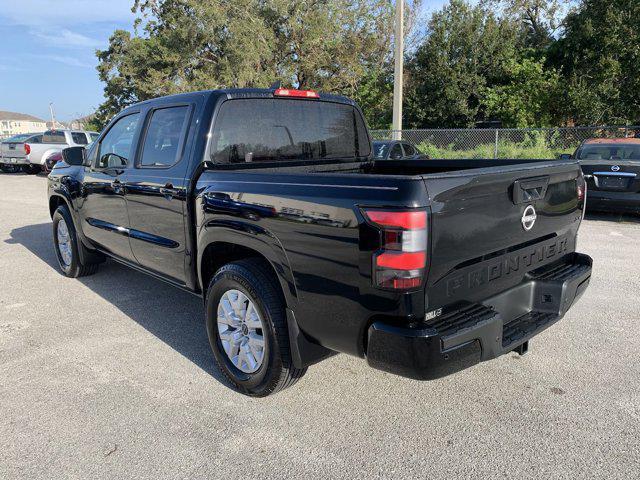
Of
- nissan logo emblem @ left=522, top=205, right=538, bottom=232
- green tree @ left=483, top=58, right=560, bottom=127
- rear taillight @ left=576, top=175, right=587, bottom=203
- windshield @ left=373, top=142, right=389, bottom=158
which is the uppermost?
green tree @ left=483, top=58, right=560, bottom=127

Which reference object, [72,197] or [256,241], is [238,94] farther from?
[72,197]

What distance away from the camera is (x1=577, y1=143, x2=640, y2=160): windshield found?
344 inches

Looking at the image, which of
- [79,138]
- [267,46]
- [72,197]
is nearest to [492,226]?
[72,197]

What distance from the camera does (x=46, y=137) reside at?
20.3 meters

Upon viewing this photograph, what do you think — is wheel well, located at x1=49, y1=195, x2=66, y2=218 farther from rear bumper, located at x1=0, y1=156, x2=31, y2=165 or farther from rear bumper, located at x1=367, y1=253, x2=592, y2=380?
rear bumper, located at x1=0, y1=156, x2=31, y2=165

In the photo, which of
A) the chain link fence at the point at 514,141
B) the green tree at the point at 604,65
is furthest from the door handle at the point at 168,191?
the green tree at the point at 604,65

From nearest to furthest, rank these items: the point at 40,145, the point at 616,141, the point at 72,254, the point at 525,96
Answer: the point at 72,254 < the point at 616,141 < the point at 40,145 < the point at 525,96

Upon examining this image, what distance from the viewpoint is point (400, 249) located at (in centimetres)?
225

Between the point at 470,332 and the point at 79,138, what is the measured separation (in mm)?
21059

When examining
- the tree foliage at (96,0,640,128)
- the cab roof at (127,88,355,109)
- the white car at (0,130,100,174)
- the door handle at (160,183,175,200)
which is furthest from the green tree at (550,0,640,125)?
the door handle at (160,183,175,200)

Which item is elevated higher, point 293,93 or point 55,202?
point 293,93

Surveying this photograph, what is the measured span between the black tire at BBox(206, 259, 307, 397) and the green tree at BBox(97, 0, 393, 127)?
91.0 ft

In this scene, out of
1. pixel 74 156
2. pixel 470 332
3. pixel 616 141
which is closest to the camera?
pixel 470 332

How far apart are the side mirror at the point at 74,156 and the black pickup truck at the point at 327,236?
0.81 m
